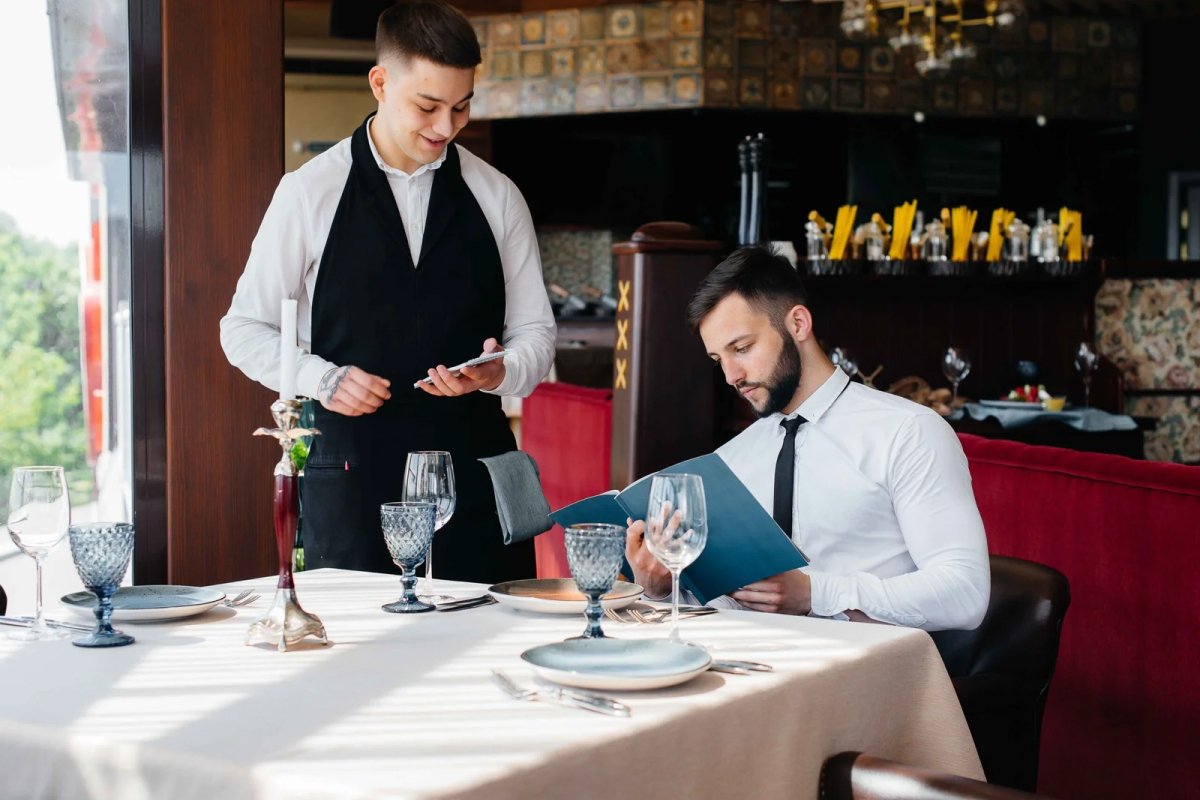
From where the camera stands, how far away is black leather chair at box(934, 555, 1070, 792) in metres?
2.02

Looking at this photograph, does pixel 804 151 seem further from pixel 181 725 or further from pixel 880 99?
pixel 181 725

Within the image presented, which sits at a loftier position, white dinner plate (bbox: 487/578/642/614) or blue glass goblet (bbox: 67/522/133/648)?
blue glass goblet (bbox: 67/522/133/648)

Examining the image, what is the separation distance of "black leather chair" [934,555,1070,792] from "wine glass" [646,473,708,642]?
0.55 m

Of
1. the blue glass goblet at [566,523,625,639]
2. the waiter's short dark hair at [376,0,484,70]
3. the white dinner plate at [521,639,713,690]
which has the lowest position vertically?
the white dinner plate at [521,639,713,690]

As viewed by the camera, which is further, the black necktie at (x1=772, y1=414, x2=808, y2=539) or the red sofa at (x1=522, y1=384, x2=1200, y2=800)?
the red sofa at (x1=522, y1=384, x2=1200, y2=800)

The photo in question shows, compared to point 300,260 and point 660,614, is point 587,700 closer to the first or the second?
point 660,614

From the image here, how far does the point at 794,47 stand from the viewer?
1041 cm

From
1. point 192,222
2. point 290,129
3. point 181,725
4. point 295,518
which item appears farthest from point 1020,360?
point 290,129

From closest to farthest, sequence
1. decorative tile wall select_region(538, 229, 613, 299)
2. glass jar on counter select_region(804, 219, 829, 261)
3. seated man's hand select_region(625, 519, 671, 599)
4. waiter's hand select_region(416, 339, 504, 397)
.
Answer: seated man's hand select_region(625, 519, 671, 599), waiter's hand select_region(416, 339, 504, 397), glass jar on counter select_region(804, 219, 829, 261), decorative tile wall select_region(538, 229, 613, 299)

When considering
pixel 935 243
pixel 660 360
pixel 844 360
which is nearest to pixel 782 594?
pixel 660 360

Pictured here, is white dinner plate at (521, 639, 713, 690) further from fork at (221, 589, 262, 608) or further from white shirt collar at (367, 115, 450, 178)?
white shirt collar at (367, 115, 450, 178)

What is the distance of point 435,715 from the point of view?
54.5 inches

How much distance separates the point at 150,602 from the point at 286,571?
0.29m

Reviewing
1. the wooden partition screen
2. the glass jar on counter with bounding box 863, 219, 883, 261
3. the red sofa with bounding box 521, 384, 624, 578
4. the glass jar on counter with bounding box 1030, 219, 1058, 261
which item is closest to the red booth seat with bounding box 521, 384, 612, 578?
the red sofa with bounding box 521, 384, 624, 578
